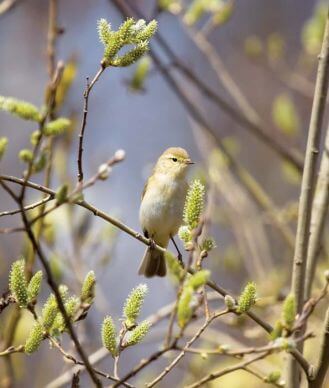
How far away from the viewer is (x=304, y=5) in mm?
8484

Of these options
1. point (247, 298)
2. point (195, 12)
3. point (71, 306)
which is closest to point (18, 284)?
point (71, 306)

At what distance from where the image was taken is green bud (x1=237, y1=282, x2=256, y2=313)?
1.80 m

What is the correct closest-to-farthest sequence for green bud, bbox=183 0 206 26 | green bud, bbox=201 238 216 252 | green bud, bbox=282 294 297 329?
1. green bud, bbox=282 294 297 329
2. green bud, bbox=201 238 216 252
3. green bud, bbox=183 0 206 26

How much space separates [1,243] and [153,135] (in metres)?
2.60

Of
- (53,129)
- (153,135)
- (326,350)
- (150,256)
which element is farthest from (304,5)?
(53,129)

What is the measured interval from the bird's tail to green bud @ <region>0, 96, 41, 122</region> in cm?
280

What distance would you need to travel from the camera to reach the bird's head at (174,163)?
4141mm

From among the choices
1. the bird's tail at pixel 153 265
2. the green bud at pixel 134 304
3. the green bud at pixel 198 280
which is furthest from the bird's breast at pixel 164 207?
the green bud at pixel 198 280

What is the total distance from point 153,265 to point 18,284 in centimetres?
260

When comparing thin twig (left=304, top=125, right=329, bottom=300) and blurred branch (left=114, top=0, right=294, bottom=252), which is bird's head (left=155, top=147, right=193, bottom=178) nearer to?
blurred branch (left=114, top=0, right=294, bottom=252)

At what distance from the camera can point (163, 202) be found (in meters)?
4.02

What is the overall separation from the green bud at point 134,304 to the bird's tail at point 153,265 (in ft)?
7.77

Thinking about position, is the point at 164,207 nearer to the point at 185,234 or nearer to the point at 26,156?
the point at 185,234

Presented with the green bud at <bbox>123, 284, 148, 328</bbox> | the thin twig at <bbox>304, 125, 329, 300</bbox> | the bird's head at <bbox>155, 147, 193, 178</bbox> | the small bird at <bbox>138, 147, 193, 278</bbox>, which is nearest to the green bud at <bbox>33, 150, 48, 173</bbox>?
the green bud at <bbox>123, 284, 148, 328</bbox>
